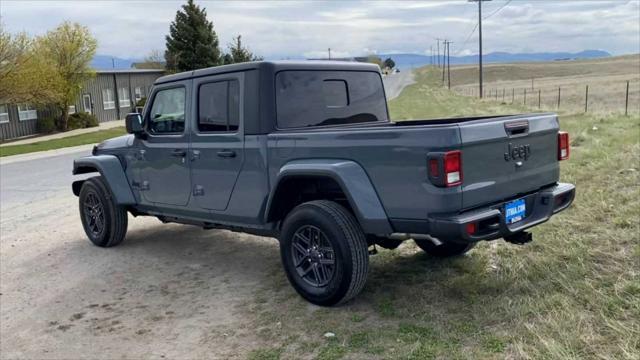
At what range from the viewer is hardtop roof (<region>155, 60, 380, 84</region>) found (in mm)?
4996

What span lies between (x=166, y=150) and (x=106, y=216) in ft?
4.78

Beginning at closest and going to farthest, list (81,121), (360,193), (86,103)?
(360,193)
(81,121)
(86,103)

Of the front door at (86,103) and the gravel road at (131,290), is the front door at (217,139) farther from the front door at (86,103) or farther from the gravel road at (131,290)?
the front door at (86,103)

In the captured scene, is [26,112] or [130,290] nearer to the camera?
[130,290]

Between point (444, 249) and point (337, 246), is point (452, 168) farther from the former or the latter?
point (444, 249)

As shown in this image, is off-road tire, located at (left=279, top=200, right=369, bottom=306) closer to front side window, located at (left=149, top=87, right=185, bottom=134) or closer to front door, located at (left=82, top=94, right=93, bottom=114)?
front side window, located at (left=149, top=87, right=185, bottom=134)

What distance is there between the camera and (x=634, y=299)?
3.98 m

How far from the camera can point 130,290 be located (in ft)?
18.0

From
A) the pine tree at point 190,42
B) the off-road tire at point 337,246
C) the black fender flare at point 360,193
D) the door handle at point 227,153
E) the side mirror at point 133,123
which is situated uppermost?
the pine tree at point 190,42

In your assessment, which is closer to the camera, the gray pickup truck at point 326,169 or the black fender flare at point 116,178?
the gray pickup truck at point 326,169

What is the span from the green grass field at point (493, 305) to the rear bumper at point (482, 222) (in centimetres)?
52

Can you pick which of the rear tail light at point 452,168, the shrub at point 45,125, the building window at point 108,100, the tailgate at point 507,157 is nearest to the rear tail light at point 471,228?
the tailgate at point 507,157

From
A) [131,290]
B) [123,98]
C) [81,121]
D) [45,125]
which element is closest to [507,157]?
[131,290]

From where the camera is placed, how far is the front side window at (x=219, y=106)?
17.0 ft
